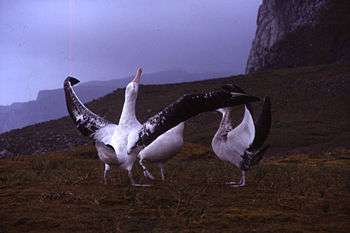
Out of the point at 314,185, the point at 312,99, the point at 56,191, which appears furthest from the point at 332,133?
the point at 56,191

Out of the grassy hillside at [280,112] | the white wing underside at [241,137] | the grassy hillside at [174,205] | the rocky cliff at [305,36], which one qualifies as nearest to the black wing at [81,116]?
the grassy hillside at [174,205]

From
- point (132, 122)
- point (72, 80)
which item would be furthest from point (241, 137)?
point (72, 80)

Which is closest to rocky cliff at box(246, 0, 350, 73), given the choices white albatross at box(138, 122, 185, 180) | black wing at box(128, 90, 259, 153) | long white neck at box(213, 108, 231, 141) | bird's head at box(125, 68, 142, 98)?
long white neck at box(213, 108, 231, 141)

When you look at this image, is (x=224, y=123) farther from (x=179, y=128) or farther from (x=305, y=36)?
(x=305, y=36)

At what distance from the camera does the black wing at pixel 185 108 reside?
22.7 ft

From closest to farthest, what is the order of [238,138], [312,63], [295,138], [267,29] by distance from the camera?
1. [238,138]
2. [295,138]
3. [312,63]
4. [267,29]

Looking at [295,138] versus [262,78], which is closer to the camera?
[295,138]

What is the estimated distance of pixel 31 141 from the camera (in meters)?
40.1

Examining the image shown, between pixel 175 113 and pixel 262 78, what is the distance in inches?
1803

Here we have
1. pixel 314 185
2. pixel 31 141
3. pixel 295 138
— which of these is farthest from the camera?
pixel 31 141

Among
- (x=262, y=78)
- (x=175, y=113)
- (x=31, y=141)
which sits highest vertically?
(x=175, y=113)

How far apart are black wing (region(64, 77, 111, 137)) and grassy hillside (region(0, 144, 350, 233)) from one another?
37.2 inches

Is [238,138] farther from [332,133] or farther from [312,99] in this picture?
[312,99]

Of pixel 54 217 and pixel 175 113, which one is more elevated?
pixel 175 113
